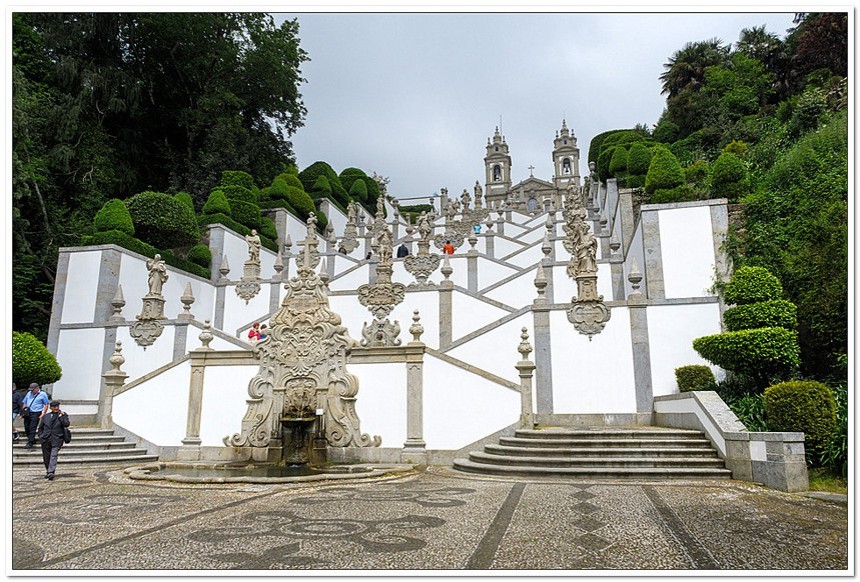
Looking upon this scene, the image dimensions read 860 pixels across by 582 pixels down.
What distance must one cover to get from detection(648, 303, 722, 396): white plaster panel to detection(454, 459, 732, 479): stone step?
17.4 ft

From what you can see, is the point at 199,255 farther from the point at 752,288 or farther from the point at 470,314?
the point at 752,288

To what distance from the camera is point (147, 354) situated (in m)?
18.2

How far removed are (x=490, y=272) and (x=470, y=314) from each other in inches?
193

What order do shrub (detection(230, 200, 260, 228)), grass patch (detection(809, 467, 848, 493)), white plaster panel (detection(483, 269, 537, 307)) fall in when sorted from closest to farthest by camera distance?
grass patch (detection(809, 467, 848, 493)) → white plaster panel (detection(483, 269, 537, 307)) → shrub (detection(230, 200, 260, 228))

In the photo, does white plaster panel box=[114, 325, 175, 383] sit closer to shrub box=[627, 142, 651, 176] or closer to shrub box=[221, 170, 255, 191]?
shrub box=[221, 170, 255, 191]

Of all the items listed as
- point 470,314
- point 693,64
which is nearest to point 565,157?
point 693,64

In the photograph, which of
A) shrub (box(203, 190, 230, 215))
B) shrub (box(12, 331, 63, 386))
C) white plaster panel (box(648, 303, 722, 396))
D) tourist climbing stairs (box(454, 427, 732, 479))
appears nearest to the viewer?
tourist climbing stairs (box(454, 427, 732, 479))

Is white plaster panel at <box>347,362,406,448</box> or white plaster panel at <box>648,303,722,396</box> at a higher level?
white plaster panel at <box>648,303,722,396</box>

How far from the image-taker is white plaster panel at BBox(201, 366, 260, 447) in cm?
1205

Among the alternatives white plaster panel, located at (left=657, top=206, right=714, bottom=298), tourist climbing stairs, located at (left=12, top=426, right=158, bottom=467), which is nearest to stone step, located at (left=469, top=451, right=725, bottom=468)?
tourist climbing stairs, located at (left=12, top=426, right=158, bottom=467)

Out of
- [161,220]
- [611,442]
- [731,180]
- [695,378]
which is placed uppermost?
[161,220]

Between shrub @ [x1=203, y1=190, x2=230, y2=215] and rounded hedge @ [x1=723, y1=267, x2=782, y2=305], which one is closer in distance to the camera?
rounded hedge @ [x1=723, y1=267, x2=782, y2=305]

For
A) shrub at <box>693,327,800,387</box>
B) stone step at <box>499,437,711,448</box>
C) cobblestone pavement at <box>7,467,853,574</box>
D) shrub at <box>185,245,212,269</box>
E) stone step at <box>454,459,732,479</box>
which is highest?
shrub at <box>185,245,212,269</box>

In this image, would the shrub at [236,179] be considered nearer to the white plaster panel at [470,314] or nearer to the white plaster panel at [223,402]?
the white plaster panel at [470,314]
